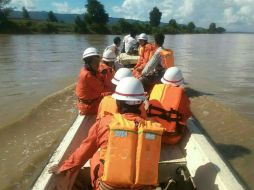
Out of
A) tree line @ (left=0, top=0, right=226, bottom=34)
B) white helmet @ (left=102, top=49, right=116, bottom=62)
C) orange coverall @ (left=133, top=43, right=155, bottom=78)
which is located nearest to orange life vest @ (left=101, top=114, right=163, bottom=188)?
white helmet @ (left=102, top=49, right=116, bottom=62)

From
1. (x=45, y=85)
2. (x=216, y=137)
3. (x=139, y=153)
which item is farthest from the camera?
(x=45, y=85)

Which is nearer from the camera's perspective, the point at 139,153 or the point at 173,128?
the point at 139,153

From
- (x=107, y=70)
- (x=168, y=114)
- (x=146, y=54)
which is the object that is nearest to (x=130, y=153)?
(x=168, y=114)

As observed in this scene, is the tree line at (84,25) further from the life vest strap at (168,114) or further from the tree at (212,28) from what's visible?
the tree at (212,28)

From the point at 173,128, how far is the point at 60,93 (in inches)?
283

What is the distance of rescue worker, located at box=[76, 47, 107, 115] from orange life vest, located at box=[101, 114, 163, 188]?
9.02 ft

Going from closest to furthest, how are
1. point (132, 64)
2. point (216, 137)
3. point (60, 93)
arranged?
point (216, 137), point (60, 93), point (132, 64)

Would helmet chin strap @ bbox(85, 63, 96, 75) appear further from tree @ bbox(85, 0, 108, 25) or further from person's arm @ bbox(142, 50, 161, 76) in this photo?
Result: tree @ bbox(85, 0, 108, 25)

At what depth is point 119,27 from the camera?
64438 millimetres

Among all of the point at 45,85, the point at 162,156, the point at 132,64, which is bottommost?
the point at 45,85

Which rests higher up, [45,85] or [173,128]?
[173,128]

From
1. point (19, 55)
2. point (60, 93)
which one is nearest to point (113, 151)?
point (60, 93)

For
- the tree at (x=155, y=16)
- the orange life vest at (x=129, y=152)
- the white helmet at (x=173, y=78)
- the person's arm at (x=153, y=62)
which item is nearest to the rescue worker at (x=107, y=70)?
the person's arm at (x=153, y=62)

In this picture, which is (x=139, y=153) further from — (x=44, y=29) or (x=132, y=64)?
(x=44, y=29)
